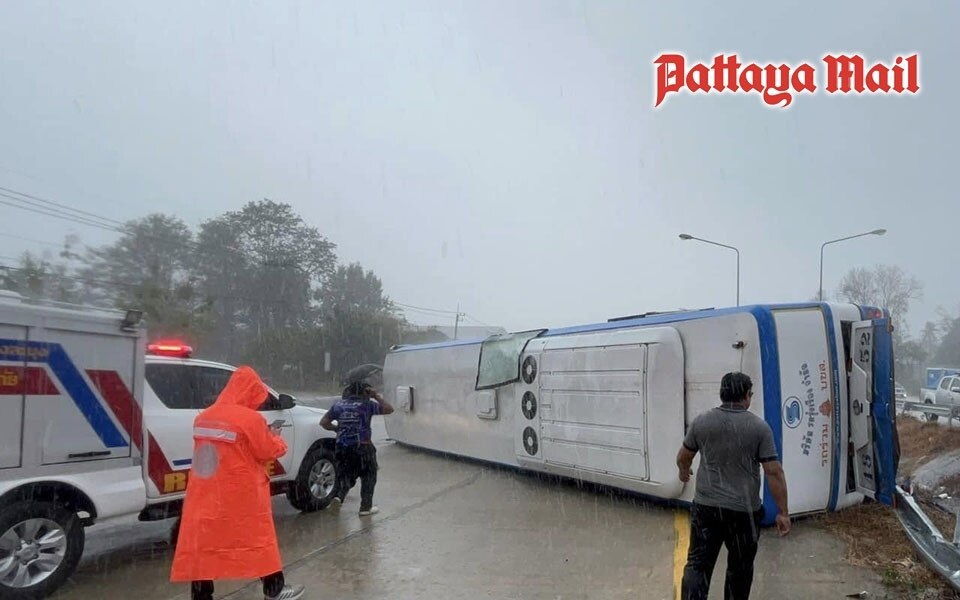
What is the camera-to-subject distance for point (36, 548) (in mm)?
5125

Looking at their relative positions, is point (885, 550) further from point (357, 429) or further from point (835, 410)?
point (357, 429)

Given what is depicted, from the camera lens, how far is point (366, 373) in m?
8.04

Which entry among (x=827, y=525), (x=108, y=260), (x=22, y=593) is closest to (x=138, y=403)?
(x=22, y=593)

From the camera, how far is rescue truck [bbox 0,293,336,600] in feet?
16.6

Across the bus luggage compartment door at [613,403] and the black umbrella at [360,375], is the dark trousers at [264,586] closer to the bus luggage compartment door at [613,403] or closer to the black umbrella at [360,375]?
the black umbrella at [360,375]

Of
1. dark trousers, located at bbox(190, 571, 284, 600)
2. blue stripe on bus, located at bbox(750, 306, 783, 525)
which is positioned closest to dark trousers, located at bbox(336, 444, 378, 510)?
dark trousers, located at bbox(190, 571, 284, 600)

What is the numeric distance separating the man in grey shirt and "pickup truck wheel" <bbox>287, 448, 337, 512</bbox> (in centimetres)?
496

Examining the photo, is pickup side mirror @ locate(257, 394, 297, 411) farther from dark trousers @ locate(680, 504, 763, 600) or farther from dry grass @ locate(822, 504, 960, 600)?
dry grass @ locate(822, 504, 960, 600)

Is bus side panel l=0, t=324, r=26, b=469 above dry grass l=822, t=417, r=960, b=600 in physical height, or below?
above

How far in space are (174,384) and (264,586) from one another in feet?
9.23

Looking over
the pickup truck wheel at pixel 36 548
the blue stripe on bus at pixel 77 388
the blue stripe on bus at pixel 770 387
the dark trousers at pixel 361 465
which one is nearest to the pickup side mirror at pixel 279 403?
the dark trousers at pixel 361 465

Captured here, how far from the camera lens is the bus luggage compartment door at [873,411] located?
7035mm

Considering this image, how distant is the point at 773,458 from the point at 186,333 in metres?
31.3

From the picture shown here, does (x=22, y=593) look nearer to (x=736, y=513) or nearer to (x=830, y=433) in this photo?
(x=736, y=513)
